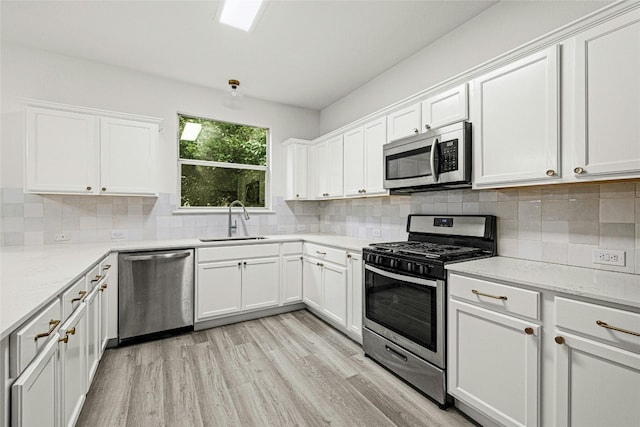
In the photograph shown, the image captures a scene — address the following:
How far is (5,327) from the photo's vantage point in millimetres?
875

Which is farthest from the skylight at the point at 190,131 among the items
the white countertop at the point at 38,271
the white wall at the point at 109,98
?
the white countertop at the point at 38,271

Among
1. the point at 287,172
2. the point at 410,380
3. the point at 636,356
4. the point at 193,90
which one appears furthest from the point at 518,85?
the point at 193,90

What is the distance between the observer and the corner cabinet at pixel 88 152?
2.59 metres

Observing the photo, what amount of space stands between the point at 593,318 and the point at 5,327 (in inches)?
82.0

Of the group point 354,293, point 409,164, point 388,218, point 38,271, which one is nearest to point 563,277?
point 409,164

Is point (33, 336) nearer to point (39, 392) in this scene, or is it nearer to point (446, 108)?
point (39, 392)

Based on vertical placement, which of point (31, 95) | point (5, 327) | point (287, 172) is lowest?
point (5, 327)

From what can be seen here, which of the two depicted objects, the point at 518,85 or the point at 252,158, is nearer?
the point at 518,85

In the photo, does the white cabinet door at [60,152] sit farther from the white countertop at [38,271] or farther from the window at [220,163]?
the window at [220,163]

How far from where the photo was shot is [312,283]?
11.0 ft

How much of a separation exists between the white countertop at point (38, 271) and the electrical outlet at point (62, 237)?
0.36 ft

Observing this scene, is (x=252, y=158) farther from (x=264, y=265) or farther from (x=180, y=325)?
(x=180, y=325)

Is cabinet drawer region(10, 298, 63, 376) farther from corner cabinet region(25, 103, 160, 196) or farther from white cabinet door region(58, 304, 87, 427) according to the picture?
corner cabinet region(25, 103, 160, 196)

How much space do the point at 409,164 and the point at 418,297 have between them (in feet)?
3.50
